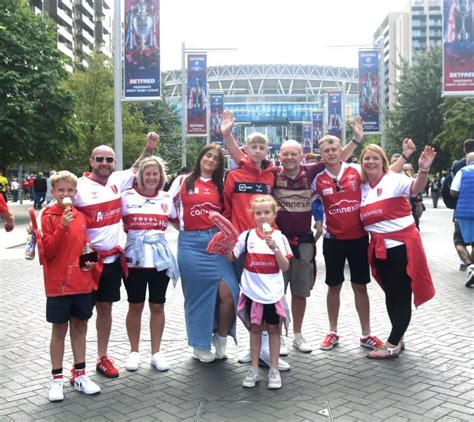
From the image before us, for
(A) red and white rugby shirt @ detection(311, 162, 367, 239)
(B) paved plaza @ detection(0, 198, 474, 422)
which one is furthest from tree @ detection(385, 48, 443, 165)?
(A) red and white rugby shirt @ detection(311, 162, 367, 239)

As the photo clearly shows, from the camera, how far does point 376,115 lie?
23312mm

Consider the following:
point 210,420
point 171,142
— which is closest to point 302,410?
point 210,420

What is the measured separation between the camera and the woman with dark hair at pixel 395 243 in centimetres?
556

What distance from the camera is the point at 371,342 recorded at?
5.98m

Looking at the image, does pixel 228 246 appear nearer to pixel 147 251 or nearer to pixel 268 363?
pixel 147 251

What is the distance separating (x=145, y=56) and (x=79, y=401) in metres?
11.9

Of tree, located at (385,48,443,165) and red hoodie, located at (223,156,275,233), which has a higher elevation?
tree, located at (385,48,443,165)

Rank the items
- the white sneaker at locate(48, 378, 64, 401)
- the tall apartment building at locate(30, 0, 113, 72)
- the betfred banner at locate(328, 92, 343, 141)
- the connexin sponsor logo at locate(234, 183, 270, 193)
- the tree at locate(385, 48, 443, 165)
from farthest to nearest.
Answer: the tall apartment building at locate(30, 0, 113, 72), the tree at locate(385, 48, 443, 165), the betfred banner at locate(328, 92, 343, 141), the connexin sponsor logo at locate(234, 183, 270, 193), the white sneaker at locate(48, 378, 64, 401)

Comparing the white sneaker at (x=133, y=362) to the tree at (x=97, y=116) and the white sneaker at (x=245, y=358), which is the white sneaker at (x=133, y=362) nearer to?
the white sneaker at (x=245, y=358)

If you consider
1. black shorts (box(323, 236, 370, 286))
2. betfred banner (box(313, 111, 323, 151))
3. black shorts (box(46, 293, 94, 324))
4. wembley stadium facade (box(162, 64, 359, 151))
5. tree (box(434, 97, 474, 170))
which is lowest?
black shorts (box(46, 293, 94, 324))

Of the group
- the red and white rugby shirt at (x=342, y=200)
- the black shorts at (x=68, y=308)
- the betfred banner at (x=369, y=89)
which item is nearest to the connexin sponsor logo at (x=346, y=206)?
the red and white rugby shirt at (x=342, y=200)

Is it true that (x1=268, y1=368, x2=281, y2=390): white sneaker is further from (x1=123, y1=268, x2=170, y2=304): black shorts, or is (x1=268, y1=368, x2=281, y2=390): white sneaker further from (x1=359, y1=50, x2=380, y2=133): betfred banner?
(x1=359, y1=50, x2=380, y2=133): betfred banner

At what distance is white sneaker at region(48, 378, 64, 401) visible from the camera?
461cm

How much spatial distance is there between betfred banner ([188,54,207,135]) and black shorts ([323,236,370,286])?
20345 mm
